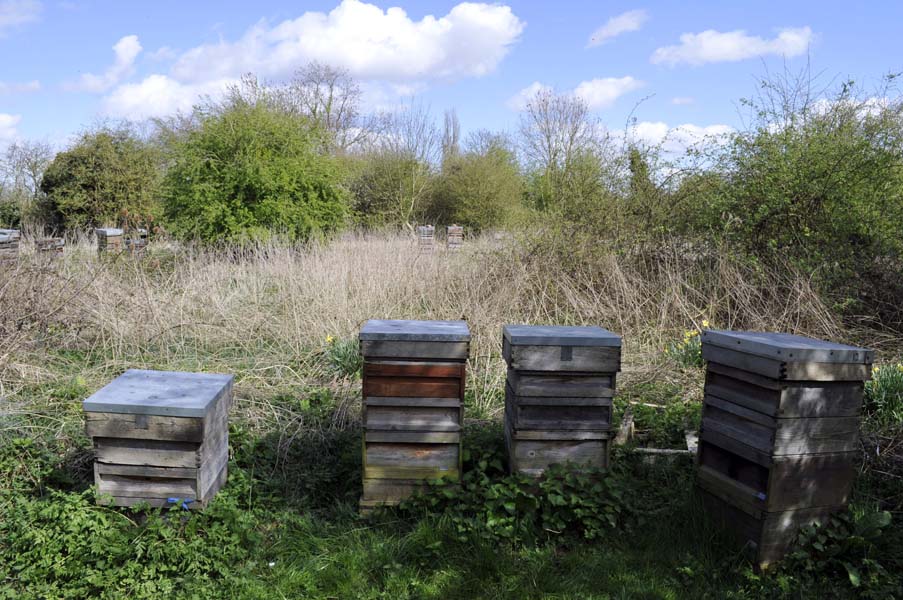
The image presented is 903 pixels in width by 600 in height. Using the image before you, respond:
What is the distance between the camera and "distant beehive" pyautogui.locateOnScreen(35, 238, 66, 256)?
7.68 m

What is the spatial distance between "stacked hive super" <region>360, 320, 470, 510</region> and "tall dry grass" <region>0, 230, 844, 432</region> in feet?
4.35

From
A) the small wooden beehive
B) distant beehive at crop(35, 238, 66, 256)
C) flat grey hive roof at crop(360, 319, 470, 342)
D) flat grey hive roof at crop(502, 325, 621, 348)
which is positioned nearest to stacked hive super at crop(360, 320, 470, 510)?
flat grey hive roof at crop(360, 319, 470, 342)

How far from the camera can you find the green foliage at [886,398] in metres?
4.38

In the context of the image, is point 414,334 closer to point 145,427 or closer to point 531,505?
point 531,505

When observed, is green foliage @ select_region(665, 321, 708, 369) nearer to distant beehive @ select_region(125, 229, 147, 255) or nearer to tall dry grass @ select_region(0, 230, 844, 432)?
tall dry grass @ select_region(0, 230, 844, 432)

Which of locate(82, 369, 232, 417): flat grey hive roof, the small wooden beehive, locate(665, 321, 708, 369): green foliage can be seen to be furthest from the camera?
the small wooden beehive

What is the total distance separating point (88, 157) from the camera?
19.4 metres

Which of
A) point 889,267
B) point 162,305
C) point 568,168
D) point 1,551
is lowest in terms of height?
point 1,551

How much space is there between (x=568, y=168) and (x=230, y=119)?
5922mm

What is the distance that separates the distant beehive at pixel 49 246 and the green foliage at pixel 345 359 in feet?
13.7

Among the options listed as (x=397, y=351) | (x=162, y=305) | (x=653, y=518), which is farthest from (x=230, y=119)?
(x=653, y=518)

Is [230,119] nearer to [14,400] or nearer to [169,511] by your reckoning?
[14,400]

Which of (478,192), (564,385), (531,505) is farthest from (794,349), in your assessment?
(478,192)

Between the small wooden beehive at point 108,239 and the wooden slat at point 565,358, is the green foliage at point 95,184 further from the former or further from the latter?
the wooden slat at point 565,358
